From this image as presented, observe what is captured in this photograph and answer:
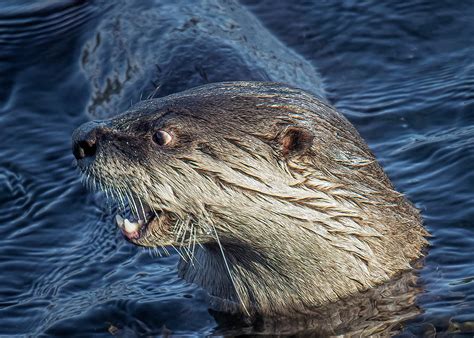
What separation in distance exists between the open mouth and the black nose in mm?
313

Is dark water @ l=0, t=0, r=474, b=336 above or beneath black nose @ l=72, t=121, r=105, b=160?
beneath

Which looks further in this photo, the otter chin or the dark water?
the dark water

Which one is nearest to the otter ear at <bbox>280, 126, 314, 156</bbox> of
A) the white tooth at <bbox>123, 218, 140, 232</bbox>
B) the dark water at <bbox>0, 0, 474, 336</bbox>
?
the white tooth at <bbox>123, 218, 140, 232</bbox>

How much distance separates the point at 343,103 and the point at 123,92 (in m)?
1.49

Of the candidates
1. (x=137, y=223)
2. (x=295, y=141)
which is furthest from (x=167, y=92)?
(x=295, y=141)

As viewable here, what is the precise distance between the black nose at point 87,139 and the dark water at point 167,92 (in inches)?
38.4

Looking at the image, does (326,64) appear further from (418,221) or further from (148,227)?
(148,227)

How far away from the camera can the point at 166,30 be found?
7.10m

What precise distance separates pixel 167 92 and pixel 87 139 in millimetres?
1789

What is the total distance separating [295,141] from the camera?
472cm

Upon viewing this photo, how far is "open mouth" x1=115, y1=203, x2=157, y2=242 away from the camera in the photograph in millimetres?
4738

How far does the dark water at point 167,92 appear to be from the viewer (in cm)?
538

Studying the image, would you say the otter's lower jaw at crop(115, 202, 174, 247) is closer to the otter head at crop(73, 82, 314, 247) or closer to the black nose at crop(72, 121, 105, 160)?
the otter head at crop(73, 82, 314, 247)

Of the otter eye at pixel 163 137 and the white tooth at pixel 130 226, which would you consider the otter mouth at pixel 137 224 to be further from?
the otter eye at pixel 163 137
